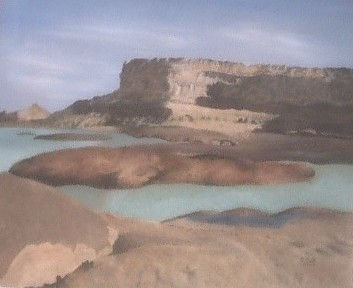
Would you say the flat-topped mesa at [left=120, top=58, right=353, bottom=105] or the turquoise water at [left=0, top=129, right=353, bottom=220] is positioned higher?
the flat-topped mesa at [left=120, top=58, right=353, bottom=105]

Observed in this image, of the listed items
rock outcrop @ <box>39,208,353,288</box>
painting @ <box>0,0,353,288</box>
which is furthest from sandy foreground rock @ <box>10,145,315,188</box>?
rock outcrop @ <box>39,208,353,288</box>

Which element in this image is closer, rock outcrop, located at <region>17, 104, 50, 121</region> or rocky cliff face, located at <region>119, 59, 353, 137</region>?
rocky cliff face, located at <region>119, 59, 353, 137</region>

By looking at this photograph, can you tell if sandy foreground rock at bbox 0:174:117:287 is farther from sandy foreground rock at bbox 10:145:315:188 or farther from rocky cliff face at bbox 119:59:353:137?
rocky cliff face at bbox 119:59:353:137

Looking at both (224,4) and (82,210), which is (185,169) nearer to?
(82,210)

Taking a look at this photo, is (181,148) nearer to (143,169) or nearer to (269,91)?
(143,169)

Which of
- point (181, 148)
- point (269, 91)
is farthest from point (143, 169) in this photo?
point (269, 91)

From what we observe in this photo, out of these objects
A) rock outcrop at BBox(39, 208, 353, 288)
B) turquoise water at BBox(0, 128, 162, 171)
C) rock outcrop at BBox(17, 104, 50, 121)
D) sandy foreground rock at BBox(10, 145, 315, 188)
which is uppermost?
rock outcrop at BBox(17, 104, 50, 121)
